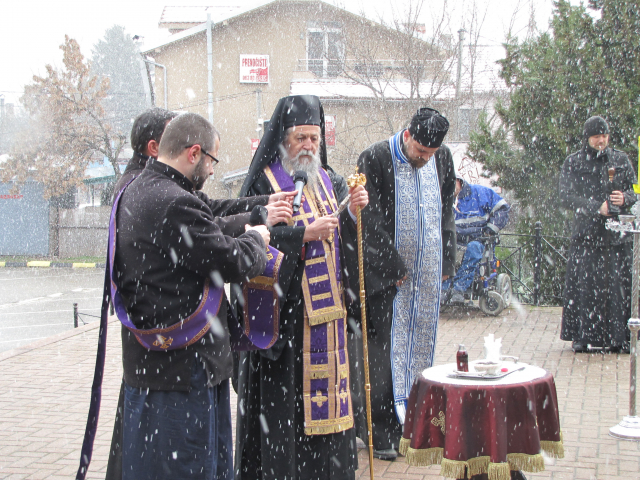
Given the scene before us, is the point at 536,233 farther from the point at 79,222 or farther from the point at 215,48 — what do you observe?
the point at 79,222

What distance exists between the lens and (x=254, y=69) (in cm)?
2627

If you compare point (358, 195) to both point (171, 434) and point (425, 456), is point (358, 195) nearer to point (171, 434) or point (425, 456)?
point (425, 456)

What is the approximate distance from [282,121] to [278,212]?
0.65 meters

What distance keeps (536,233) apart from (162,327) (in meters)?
8.68

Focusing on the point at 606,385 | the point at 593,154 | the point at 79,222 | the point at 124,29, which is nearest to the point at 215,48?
the point at 79,222

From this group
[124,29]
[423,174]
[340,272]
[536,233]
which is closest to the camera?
[340,272]

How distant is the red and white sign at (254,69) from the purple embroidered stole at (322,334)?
23.0 meters

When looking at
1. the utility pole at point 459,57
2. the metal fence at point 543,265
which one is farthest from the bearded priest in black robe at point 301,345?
the utility pole at point 459,57

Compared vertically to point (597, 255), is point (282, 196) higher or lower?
higher

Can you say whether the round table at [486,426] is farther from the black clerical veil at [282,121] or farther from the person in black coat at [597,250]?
the person in black coat at [597,250]

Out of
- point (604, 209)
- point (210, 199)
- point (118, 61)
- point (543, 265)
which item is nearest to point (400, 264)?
point (210, 199)

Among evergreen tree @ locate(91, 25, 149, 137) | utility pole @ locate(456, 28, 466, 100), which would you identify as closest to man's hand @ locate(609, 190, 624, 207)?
utility pole @ locate(456, 28, 466, 100)

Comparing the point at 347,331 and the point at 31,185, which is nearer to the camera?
the point at 347,331

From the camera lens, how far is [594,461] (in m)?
4.50
